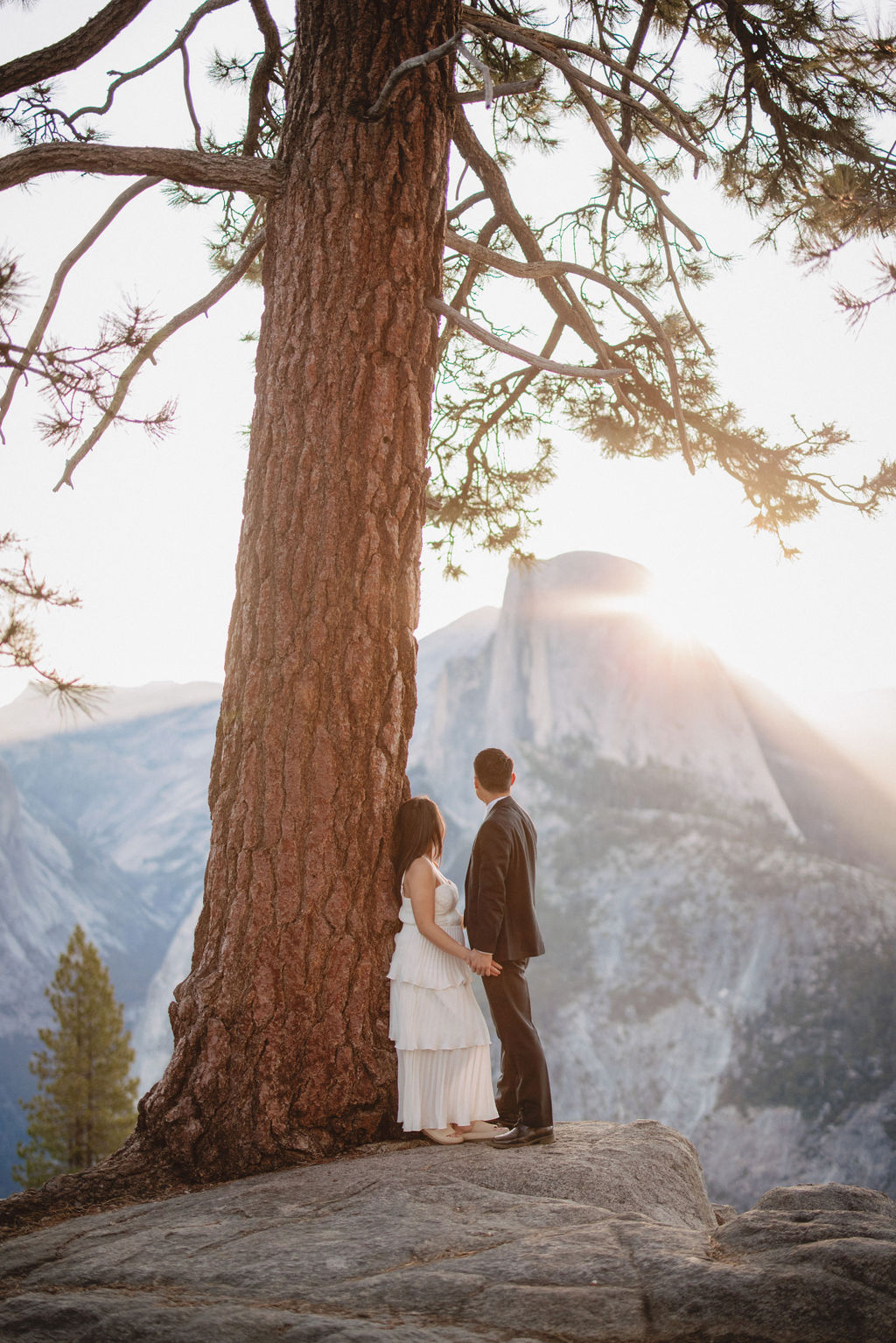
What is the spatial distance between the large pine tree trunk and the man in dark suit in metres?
0.36

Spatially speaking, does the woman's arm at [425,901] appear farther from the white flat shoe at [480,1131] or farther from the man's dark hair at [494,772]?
the white flat shoe at [480,1131]

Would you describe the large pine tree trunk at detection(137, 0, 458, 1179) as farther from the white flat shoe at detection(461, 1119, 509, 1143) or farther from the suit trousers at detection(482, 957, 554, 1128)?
the suit trousers at detection(482, 957, 554, 1128)

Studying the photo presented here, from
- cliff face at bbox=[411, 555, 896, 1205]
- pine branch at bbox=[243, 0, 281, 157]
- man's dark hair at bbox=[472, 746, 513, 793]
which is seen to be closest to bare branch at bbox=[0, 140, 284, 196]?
pine branch at bbox=[243, 0, 281, 157]

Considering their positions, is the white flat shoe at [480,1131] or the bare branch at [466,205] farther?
the bare branch at [466,205]

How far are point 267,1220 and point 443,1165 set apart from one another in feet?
2.10

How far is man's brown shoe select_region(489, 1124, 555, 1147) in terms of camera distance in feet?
10.3

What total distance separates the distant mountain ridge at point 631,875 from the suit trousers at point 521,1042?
80.2 feet

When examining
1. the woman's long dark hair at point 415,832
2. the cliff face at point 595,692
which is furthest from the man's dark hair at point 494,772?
the cliff face at point 595,692

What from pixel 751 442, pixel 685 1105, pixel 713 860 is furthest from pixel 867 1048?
pixel 751 442

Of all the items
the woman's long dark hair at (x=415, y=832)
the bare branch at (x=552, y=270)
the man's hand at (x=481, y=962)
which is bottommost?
the man's hand at (x=481, y=962)

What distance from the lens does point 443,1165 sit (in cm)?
274

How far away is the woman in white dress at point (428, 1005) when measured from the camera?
10.5ft

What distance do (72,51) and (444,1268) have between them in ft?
13.6

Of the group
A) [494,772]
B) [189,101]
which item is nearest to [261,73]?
[189,101]
